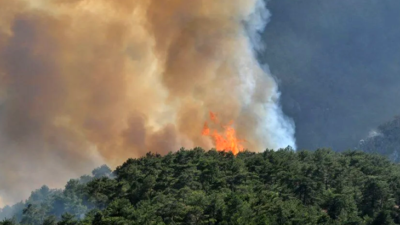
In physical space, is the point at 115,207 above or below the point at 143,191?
below

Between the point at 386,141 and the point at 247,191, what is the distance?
103133mm

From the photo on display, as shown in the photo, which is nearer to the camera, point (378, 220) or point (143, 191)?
point (378, 220)

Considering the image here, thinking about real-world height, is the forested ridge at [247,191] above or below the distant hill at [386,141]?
below

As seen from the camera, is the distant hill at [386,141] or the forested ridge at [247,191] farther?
the distant hill at [386,141]

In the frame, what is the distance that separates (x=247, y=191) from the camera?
257ft

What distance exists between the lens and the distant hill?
540ft

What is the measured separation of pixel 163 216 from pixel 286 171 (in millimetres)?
29470

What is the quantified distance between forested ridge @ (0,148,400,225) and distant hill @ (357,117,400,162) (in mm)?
58536

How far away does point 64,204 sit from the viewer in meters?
121

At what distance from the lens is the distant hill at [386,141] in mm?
164500

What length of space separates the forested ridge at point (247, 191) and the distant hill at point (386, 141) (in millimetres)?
58536

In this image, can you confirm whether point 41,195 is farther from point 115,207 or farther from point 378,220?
point 378,220

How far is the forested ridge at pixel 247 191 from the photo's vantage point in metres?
67.1

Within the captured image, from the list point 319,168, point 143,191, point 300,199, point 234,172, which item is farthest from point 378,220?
point 143,191
